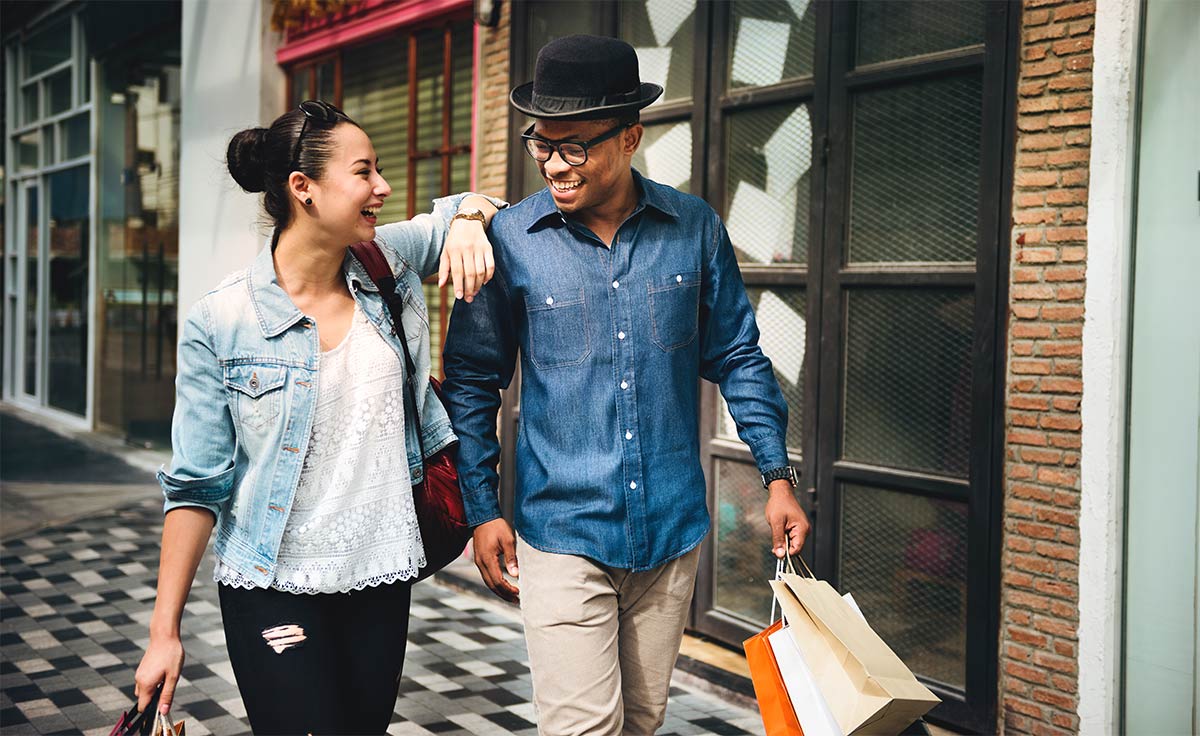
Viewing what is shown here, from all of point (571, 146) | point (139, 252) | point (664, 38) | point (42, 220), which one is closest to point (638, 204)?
point (571, 146)

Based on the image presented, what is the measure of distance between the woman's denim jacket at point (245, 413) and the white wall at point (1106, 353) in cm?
287

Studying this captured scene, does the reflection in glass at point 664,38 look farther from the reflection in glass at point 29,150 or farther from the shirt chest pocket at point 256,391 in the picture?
the reflection in glass at point 29,150

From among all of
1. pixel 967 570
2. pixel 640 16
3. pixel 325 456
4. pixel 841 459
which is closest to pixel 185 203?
pixel 640 16

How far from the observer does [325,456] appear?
2598mm

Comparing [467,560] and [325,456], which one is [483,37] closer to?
[467,560]

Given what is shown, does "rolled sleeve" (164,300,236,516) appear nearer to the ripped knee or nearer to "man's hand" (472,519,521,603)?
the ripped knee

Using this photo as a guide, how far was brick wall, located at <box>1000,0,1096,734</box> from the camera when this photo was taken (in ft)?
14.1

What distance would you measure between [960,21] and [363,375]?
3.25 m

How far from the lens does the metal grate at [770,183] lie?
5566 millimetres

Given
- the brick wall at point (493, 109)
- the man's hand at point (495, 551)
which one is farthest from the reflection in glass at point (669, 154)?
the man's hand at point (495, 551)

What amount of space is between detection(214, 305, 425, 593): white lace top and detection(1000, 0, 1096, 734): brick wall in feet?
8.75

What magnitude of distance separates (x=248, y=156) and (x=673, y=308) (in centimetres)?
105

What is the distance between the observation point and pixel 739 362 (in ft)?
10.1

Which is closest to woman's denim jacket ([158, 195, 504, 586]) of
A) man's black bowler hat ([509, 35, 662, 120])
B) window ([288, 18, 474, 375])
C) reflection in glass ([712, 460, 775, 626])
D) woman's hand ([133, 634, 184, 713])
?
woman's hand ([133, 634, 184, 713])
